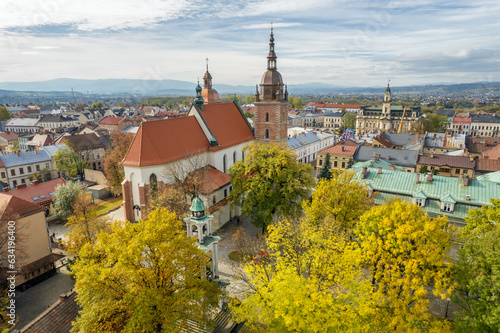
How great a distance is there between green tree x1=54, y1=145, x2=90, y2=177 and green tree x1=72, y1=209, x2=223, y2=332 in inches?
1761

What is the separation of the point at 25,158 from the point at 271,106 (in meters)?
44.8

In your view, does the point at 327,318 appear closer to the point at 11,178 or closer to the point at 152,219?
the point at 152,219

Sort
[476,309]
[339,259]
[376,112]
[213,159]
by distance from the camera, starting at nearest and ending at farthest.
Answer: [476,309]
[339,259]
[213,159]
[376,112]

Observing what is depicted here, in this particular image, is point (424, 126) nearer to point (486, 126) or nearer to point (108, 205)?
point (486, 126)

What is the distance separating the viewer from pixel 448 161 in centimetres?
5012

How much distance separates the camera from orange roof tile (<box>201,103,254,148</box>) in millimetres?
40669

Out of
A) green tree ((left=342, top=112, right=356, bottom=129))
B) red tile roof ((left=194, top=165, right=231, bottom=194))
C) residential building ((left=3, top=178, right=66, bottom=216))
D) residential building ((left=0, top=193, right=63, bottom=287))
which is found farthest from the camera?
green tree ((left=342, top=112, right=356, bottom=129))

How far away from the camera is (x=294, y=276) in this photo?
53.2ft

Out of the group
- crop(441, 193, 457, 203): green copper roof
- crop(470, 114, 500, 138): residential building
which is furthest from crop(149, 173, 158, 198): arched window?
crop(470, 114, 500, 138): residential building

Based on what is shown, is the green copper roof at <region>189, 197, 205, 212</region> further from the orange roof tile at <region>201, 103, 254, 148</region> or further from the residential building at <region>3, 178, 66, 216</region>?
the residential building at <region>3, 178, 66, 216</region>

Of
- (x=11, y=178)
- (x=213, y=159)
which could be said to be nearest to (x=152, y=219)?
(x=213, y=159)

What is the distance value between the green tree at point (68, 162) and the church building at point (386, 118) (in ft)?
303

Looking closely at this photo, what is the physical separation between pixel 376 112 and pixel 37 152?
112m

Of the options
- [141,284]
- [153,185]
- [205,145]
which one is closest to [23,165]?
[153,185]
